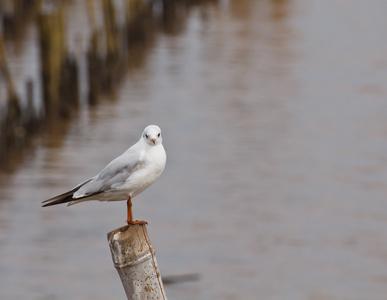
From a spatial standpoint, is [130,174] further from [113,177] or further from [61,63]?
[61,63]

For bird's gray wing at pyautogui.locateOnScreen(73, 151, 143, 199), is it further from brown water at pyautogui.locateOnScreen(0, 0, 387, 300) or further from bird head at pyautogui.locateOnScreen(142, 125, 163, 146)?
brown water at pyautogui.locateOnScreen(0, 0, 387, 300)

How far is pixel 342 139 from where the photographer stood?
59.8ft

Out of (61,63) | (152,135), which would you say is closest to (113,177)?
(152,135)

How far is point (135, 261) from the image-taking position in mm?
4727

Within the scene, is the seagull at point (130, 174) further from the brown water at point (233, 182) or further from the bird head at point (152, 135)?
the brown water at point (233, 182)

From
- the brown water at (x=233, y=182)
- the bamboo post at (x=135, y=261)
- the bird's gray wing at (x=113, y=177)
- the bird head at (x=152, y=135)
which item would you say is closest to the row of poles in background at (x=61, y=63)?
the brown water at (x=233, y=182)

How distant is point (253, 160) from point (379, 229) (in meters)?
3.86

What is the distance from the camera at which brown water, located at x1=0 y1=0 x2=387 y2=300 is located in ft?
38.0

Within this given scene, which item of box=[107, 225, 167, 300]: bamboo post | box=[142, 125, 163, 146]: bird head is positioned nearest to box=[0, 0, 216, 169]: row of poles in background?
box=[142, 125, 163, 146]: bird head

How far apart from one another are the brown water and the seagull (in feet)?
18.9

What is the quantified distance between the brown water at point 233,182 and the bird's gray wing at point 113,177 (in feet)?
18.9

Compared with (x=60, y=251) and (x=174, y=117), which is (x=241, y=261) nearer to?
(x=60, y=251)

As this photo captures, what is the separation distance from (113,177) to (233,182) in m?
10.3

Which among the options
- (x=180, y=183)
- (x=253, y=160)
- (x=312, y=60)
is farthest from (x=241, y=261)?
(x=312, y=60)
